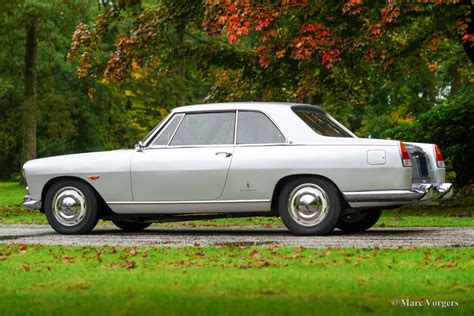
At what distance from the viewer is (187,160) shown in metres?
12.7

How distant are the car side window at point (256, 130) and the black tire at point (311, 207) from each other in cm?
67

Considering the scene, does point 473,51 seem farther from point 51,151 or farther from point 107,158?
point 51,151

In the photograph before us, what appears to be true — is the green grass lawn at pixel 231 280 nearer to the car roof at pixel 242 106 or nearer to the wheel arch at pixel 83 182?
the wheel arch at pixel 83 182

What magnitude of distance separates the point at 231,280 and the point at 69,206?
5.47m

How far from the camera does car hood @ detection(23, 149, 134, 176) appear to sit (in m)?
13.1

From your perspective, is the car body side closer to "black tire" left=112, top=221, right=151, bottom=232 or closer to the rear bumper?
the rear bumper

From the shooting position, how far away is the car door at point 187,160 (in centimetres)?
1260

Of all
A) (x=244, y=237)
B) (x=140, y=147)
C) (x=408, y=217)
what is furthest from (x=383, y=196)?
(x=408, y=217)

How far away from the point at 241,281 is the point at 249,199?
4.39 meters

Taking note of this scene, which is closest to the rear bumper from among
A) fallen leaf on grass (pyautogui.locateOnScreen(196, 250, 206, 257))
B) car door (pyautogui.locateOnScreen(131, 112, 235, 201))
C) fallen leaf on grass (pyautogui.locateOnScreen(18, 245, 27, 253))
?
car door (pyautogui.locateOnScreen(131, 112, 235, 201))

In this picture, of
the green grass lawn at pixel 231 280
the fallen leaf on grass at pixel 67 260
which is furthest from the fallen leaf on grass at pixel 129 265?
the fallen leaf on grass at pixel 67 260

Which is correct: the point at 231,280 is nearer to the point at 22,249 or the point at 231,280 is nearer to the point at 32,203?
the point at 22,249

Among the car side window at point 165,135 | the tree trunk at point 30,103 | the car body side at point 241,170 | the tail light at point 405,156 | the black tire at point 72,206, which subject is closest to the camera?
the tail light at point 405,156

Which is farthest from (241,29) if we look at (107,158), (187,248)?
(187,248)
